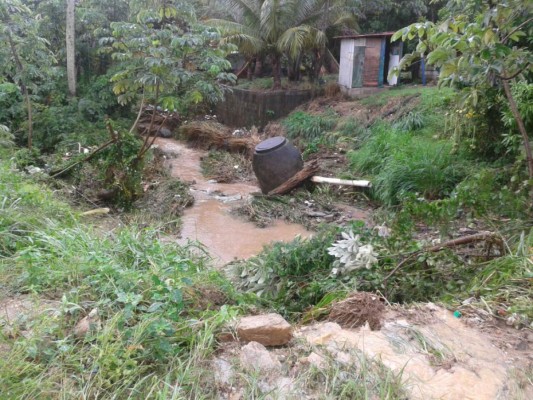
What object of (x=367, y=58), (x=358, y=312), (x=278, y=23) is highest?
(x=278, y=23)

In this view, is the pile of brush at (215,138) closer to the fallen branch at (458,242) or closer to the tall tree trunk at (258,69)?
the tall tree trunk at (258,69)

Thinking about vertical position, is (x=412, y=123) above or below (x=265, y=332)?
below

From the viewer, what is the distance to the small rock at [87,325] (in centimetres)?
240

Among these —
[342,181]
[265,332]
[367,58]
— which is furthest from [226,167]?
[265,332]

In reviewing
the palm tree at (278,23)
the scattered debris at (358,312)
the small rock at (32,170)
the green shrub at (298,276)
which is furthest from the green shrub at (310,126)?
A: the scattered debris at (358,312)

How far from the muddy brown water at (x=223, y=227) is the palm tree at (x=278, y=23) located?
5.30m

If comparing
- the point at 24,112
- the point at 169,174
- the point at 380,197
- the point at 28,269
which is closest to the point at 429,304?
the point at 28,269

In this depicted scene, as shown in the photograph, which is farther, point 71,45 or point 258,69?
point 258,69

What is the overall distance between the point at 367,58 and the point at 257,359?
12.2 m

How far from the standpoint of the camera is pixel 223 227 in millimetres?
7523

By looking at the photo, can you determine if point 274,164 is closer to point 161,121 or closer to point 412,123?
point 412,123

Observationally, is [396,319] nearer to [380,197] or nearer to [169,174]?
[380,197]

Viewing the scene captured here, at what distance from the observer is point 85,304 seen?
106 inches

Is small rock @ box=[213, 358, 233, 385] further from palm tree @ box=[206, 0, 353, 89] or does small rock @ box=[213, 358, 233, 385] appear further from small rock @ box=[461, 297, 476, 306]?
palm tree @ box=[206, 0, 353, 89]
